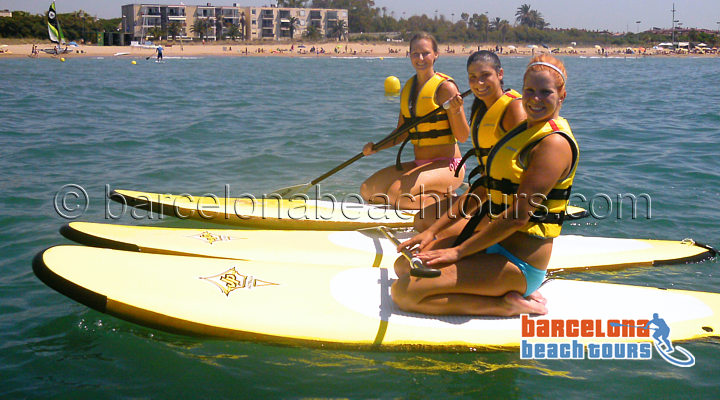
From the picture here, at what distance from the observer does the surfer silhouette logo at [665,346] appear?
157 inches

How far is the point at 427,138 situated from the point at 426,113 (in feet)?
0.81

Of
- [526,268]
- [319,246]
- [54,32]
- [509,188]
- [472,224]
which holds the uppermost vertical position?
[54,32]

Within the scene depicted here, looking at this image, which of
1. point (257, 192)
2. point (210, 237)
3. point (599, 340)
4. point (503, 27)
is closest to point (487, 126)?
point (599, 340)

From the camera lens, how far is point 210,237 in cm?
558

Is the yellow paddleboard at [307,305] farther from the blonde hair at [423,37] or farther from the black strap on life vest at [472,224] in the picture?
the blonde hair at [423,37]

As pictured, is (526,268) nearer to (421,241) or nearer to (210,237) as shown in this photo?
(421,241)

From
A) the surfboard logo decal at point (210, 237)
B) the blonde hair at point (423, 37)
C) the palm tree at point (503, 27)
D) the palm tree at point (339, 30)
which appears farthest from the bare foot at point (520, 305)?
the palm tree at point (503, 27)

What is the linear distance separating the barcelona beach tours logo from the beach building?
3653 inches

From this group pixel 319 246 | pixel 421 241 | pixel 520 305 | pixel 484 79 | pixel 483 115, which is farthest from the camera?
pixel 319 246

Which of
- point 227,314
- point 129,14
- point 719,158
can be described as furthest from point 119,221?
point 129,14

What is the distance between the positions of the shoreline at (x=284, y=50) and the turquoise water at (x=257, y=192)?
40.7 meters

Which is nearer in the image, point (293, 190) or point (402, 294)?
point (402, 294)

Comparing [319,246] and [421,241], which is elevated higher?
[421,241]

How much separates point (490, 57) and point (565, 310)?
72.8 inches
